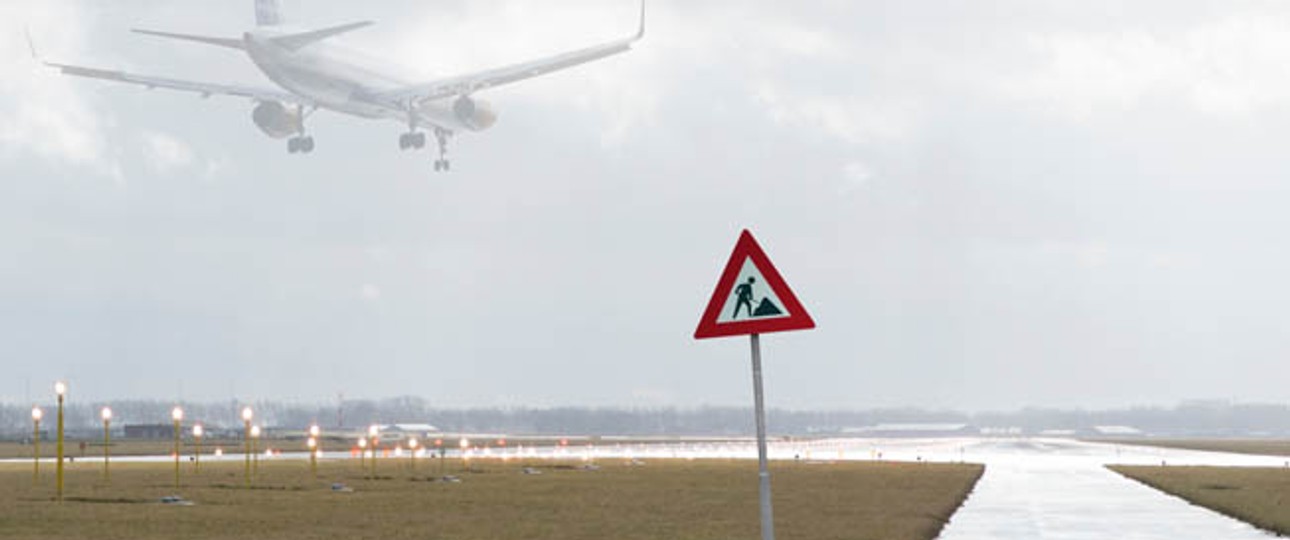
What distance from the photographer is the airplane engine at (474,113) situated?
10881 cm

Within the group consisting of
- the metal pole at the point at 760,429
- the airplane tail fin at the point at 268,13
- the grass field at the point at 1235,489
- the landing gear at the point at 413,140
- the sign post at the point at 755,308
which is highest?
the airplane tail fin at the point at 268,13

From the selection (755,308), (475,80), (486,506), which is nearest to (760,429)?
(755,308)

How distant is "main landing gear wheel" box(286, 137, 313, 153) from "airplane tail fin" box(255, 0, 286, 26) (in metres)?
14.3

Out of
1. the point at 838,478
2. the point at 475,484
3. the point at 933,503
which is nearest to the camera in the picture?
the point at 933,503

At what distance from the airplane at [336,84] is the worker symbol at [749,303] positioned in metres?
86.9

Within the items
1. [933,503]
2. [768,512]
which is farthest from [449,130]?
[768,512]

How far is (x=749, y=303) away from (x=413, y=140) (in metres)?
94.2

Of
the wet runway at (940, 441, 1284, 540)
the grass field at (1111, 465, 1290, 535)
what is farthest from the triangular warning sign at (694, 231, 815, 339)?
the grass field at (1111, 465, 1290, 535)

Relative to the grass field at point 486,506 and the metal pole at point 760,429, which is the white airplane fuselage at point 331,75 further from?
the metal pole at point 760,429

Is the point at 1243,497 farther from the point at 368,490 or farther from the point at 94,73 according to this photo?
the point at 94,73

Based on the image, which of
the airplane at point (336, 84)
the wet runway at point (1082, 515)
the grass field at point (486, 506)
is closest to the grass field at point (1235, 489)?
the wet runway at point (1082, 515)

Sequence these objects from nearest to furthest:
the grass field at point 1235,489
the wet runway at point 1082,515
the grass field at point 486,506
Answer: the wet runway at point 1082,515, the grass field at point 486,506, the grass field at point 1235,489

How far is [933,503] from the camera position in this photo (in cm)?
4562

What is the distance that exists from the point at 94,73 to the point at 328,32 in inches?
591
